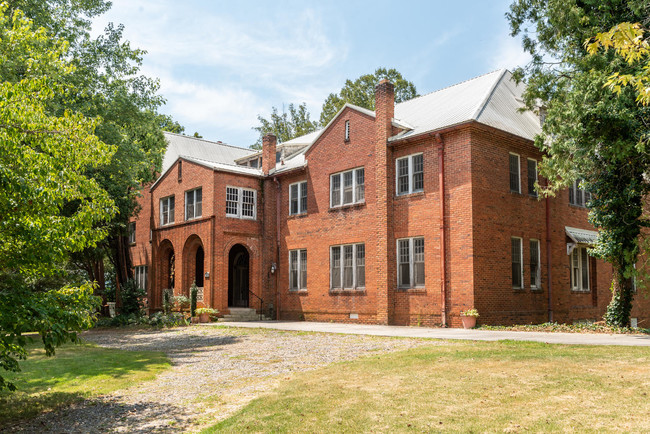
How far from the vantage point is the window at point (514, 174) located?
2102 cm

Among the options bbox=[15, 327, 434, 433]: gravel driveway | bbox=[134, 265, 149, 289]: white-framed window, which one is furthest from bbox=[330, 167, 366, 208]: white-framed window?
bbox=[134, 265, 149, 289]: white-framed window

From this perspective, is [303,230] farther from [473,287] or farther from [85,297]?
[85,297]

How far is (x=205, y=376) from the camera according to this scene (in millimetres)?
10961

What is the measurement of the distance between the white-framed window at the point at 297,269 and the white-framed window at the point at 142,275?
38.1ft

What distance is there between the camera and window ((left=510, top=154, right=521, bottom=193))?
2102cm

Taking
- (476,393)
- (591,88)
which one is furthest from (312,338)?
(591,88)

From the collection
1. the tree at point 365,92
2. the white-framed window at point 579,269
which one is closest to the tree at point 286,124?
the tree at point 365,92

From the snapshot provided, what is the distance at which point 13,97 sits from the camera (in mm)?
7289

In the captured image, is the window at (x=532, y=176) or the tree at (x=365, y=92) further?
the tree at (x=365, y=92)

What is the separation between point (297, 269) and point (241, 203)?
13.9ft

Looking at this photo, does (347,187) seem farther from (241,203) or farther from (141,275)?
(141,275)

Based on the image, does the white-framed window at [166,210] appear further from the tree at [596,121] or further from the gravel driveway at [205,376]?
the tree at [596,121]

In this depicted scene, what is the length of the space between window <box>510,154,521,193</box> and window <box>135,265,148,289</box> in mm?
22215

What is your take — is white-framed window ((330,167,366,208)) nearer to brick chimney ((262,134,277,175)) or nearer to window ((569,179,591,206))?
brick chimney ((262,134,277,175))
